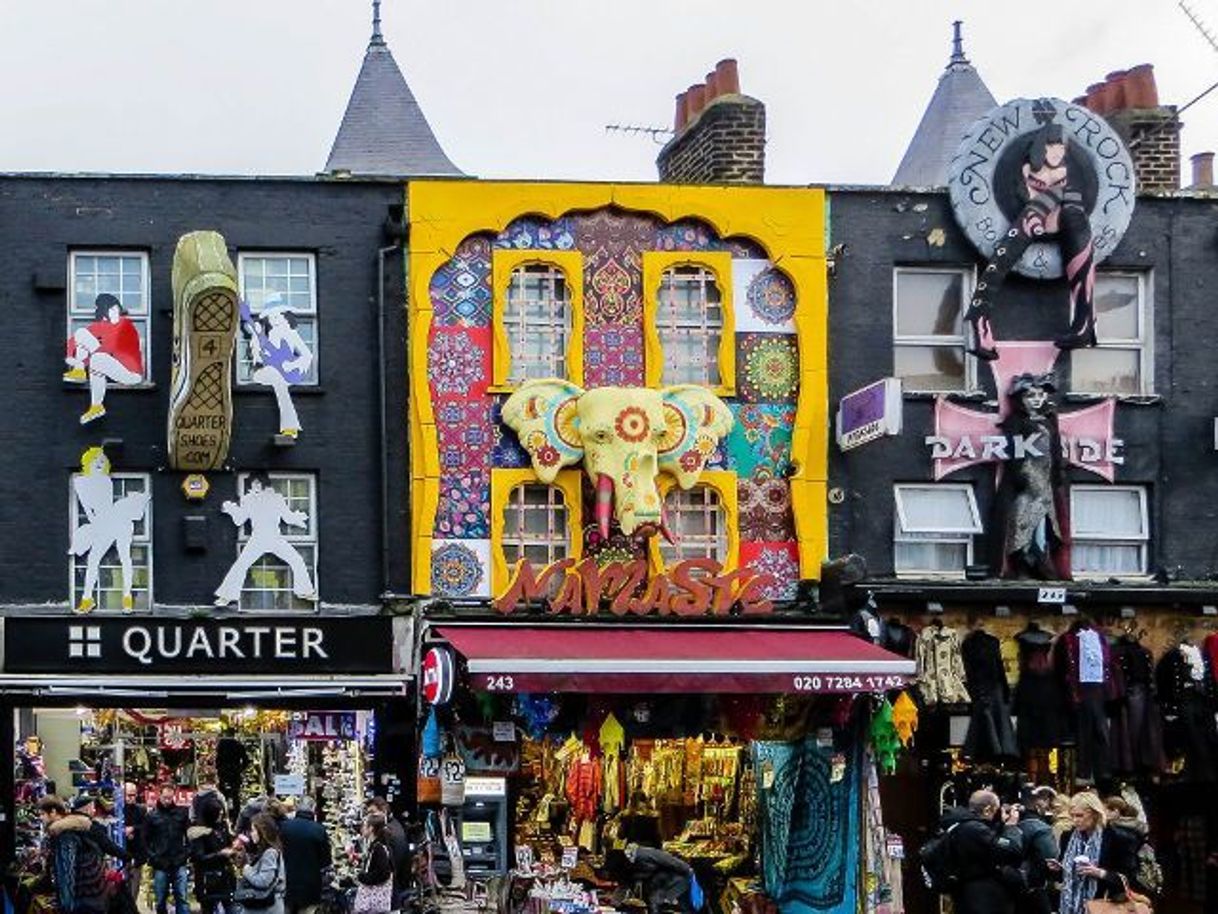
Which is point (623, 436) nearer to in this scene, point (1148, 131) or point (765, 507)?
point (765, 507)

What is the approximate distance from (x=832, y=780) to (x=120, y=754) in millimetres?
9777

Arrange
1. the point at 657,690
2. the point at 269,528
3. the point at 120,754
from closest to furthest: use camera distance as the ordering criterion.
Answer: the point at 657,690 → the point at 269,528 → the point at 120,754

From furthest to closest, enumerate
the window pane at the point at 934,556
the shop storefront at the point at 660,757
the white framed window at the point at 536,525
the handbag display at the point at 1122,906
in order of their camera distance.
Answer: the window pane at the point at 934,556 → the white framed window at the point at 536,525 → the shop storefront at the point at 660,757 → the handbag display at the point at 1122,906

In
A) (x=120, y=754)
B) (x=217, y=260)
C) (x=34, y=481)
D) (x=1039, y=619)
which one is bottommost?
(x=120, y=754)

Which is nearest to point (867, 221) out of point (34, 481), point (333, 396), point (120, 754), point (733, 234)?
point (733, 234)

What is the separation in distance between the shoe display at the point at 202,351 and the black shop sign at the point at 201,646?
1709 millimetres

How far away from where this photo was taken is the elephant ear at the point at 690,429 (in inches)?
868

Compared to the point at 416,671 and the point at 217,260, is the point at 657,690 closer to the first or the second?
the point at 416,671

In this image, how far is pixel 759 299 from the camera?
22719 mm

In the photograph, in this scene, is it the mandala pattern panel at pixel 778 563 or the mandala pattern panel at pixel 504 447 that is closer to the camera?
the mandala pattern panel at pixel 504 447

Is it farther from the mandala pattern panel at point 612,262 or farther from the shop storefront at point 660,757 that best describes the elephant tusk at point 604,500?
the mandala pattern panel at point 612,262

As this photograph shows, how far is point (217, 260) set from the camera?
20.5 m

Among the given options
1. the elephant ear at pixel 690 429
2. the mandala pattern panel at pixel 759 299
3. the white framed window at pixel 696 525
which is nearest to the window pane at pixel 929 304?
the mandala pattern panel at pixel 759 299

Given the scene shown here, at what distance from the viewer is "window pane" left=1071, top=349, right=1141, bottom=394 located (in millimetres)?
23391
